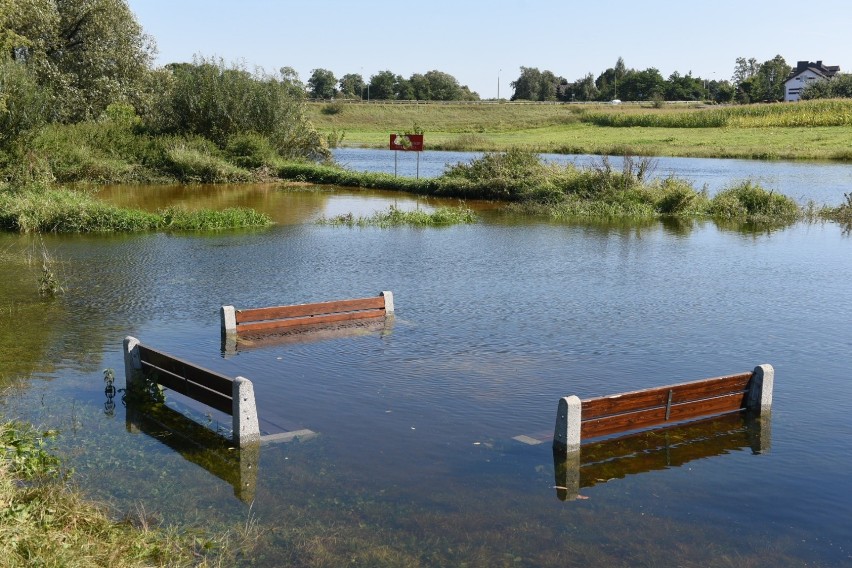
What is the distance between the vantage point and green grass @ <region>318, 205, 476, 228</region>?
2991 centimetres

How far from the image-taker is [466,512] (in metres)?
8.42

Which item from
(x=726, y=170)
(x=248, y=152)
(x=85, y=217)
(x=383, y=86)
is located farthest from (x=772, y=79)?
(x=85, y=217)

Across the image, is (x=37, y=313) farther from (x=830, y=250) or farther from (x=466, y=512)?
(x=830, y=250)

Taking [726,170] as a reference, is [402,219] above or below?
below

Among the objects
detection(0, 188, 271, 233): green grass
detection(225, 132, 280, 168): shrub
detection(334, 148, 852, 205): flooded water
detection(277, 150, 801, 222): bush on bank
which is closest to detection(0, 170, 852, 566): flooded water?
detection(0, 188, 271, 233): green grass

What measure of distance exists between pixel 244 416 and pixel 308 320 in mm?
5526

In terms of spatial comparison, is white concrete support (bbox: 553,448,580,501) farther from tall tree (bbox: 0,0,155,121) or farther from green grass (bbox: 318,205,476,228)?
tall tree (bbox: 0,0,155,121)

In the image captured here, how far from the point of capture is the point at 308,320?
15281mm

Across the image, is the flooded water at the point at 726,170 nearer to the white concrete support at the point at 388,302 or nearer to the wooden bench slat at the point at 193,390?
the white concrete support at the point at 388,302

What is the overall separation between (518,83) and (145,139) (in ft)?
437

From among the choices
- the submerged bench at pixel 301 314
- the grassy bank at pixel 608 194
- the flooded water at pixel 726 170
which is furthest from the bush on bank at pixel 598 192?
the submerged bench at pixel 301 314

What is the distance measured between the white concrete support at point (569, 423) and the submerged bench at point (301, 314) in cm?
630

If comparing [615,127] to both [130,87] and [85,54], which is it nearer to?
[130,87]

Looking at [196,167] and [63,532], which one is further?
[196,167]
